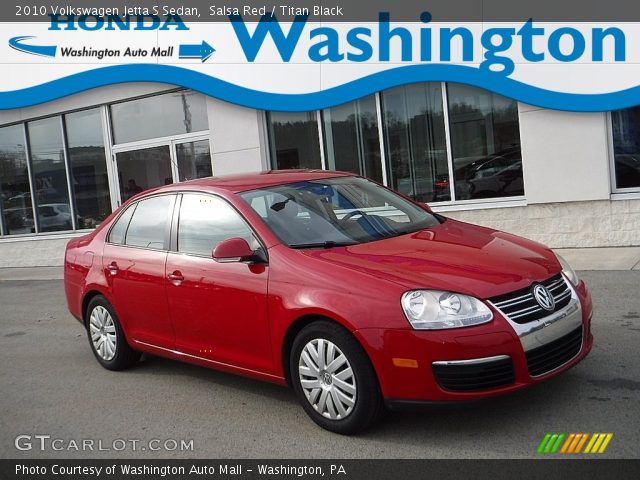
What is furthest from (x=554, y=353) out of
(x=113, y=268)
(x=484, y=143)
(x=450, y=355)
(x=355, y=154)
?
(x=355, y=154)

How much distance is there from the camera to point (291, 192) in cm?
516

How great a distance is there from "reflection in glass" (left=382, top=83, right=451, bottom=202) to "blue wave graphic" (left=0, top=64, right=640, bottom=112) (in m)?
0.32

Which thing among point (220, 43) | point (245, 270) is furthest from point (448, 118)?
point (245, 270)

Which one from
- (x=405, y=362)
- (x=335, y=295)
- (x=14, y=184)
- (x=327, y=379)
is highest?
(x=14, y=184)

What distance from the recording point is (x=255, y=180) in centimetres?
541

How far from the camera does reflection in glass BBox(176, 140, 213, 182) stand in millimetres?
12609

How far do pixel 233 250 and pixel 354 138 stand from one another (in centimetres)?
732

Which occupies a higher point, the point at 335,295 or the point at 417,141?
the point at 417,141

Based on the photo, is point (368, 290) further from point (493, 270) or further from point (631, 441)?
point (631, 441)

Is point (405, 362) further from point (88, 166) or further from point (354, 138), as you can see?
point (88, 166)

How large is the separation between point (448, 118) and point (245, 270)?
7.00 metres

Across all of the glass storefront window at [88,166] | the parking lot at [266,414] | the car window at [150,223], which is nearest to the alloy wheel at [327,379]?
the parking lot at [266,414]

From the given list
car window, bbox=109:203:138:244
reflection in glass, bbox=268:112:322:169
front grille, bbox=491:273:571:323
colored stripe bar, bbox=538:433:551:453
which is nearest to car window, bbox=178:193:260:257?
car window, bbox=109:203:138:244

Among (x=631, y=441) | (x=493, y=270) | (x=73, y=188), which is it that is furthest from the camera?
(x=73, y=188)
